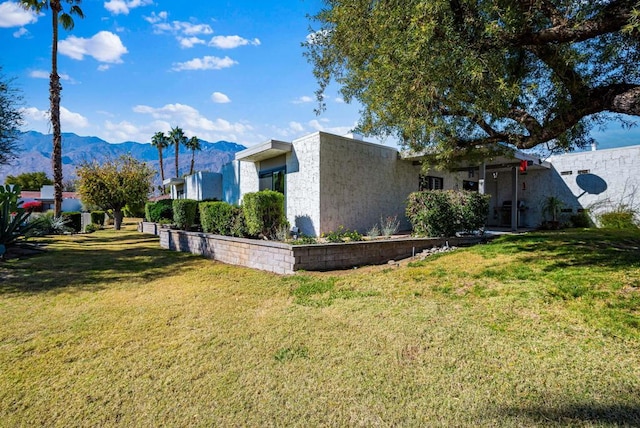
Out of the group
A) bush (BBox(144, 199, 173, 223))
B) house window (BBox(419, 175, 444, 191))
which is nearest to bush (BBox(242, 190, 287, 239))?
house window (BBox(419, 175, 444, 191))

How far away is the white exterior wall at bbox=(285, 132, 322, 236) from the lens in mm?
11055

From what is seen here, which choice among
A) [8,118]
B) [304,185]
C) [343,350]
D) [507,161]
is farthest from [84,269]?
[507,161]

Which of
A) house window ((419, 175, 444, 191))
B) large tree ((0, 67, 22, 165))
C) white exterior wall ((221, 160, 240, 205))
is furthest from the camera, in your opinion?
white exterior wall ((221, 160, 240, 205))

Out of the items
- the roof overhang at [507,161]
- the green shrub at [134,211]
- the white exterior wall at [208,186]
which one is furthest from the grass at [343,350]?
the green shrub at [134,211]

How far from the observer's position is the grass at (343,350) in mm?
2547

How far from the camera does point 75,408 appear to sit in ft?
8.77

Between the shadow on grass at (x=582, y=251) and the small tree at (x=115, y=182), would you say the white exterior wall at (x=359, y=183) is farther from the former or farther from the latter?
the small tree at (x=115, y=182)

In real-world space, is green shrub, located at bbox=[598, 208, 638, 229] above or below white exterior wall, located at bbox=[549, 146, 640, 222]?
below

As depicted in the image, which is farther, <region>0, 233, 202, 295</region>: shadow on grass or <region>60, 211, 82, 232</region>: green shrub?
<region>60, 211, 82, 232</region>: green shrub

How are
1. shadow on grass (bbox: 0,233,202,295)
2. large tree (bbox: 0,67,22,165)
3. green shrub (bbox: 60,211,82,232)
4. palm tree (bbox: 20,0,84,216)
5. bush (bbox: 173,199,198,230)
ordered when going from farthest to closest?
Answer: 1. green shrub (bbox: 60,211,82,232)
2. palm tree (bbox: 20,0,84,216)
3. bush (bbox: 173,199,198,230)
4. large tree (bbox: 0,67,22,165)
5. shadow on grass (bbox: 0,233,202,295)

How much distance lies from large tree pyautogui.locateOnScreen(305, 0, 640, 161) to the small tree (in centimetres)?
1903

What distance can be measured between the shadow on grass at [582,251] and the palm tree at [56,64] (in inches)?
835

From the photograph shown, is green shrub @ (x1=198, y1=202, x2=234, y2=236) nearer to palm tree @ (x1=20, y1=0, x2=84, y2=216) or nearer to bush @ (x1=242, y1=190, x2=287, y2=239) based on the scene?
bush @ (x1=242, y1=190, x2=287, y2=239)

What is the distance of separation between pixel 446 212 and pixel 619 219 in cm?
911
